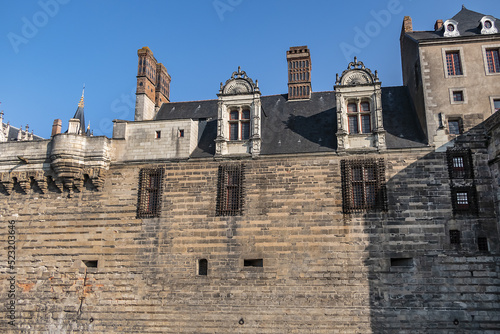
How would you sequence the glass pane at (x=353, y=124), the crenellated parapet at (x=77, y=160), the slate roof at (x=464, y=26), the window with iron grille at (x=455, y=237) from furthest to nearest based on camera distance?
the crenellated parapet at (x=77, y=160)
the slate roof at (x=464, y=26)
the glass pane at (x=353, y=124)
the window with iron grille at (x=455, y=237)

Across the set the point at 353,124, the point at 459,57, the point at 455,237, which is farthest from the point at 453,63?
the point at 455,237

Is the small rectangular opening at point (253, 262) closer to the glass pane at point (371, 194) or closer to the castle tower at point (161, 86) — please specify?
the glass pane at point (371, 194)

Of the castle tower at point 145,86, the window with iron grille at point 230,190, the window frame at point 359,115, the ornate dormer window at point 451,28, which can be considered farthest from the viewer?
the castle tower at point 145,86

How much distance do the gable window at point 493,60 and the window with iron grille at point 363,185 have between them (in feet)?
20.8

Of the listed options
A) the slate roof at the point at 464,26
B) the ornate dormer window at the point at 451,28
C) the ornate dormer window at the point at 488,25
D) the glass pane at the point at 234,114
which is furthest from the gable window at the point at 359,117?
the ornate dormer window at the point at 488,25

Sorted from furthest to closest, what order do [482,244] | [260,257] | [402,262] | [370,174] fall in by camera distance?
[370,174] < [260,257] < [402,262] < [482,244]

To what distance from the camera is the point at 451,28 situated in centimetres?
1955

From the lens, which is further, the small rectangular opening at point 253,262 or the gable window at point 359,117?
the gable window at point 359,117

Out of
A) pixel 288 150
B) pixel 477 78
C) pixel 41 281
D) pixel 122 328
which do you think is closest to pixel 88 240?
pixel 41 281

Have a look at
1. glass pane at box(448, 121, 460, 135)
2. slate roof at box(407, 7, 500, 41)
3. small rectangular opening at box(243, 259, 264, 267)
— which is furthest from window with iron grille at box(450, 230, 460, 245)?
slate roof at box(407, 7, 500, 41)

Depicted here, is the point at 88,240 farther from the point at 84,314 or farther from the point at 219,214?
the point at 219,214

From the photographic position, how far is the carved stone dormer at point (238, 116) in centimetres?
1962

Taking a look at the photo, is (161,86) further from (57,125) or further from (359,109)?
(359,109)

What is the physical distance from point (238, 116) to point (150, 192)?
5.32m
